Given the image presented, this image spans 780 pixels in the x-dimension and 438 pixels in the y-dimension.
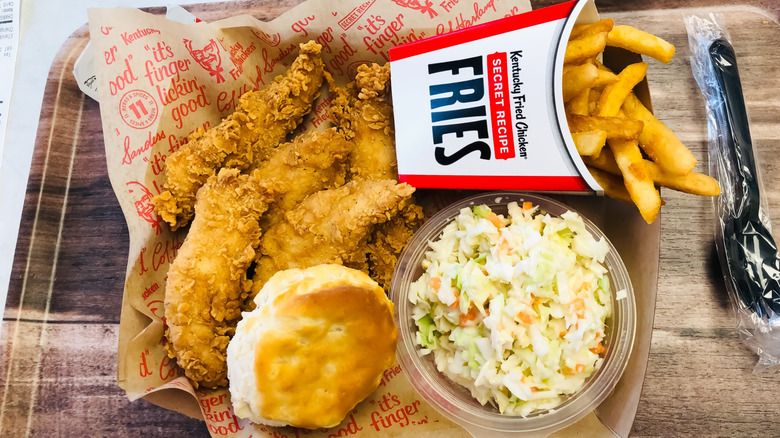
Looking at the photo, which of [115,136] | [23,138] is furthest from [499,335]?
[23,138]

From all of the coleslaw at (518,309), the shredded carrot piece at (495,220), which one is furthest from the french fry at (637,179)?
the shredded carrot piece at (495,220)

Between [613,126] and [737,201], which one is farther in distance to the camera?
[737,201]

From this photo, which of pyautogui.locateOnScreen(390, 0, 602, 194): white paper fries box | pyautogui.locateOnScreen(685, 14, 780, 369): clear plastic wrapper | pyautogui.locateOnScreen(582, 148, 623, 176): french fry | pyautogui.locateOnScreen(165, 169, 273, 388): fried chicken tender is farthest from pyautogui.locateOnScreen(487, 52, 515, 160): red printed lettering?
pyautogui.locateOnScreen(685, 14, 780, 369): clear plastic wrapper

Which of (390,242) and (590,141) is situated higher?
(590,141)

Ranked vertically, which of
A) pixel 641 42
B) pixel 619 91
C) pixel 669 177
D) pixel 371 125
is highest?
pixel 641 42

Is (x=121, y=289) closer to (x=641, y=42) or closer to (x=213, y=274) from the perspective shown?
(x=213, y=274)

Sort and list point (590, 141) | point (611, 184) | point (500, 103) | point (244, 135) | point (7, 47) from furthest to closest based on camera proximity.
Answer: point (7, 47), point (244, 135), point (611, 184), point (500, 103), point (590, 141)

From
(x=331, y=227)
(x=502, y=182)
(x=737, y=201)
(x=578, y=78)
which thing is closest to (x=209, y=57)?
(x=331, y=227)
